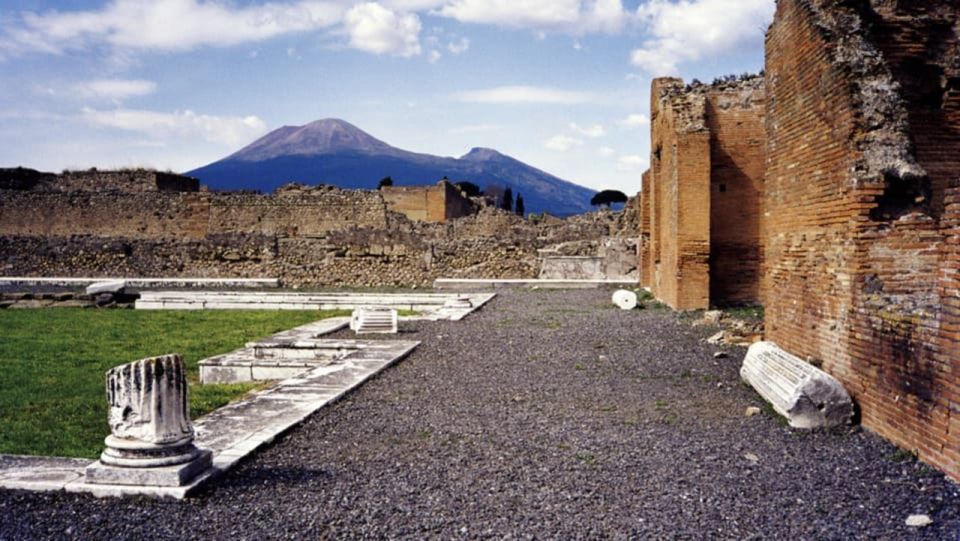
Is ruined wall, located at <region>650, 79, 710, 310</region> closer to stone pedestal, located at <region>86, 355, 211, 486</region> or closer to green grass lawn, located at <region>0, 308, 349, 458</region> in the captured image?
green grass lawn, located at <region>0, 308, 349, 458</region>

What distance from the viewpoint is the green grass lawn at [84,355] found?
5973 millimetres

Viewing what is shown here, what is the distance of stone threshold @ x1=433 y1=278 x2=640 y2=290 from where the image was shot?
2119cm

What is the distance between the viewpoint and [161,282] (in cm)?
2486

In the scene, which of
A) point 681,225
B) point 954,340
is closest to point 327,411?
point 954,340

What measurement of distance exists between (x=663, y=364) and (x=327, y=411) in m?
3.98

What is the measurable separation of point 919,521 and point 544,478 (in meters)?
1.95

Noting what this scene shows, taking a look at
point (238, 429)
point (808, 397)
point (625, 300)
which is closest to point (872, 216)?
point (808, 397)

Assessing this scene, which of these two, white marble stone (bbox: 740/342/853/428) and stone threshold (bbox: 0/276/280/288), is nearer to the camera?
white marble stone (bbox: 740/342/853/428)

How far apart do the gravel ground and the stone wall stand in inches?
274

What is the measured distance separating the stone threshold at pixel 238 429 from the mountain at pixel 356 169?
93742 millimetres

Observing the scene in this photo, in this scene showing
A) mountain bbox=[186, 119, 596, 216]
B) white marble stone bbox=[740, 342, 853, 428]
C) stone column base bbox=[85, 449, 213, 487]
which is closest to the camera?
stone column base bbox=[85, 449, 213, 487]

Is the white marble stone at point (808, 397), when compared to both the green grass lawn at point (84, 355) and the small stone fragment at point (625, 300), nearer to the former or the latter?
the green grass lawn at point (84, 355)

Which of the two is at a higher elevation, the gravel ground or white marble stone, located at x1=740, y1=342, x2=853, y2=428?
white marble stone, located at x1=740, y1=342, x2=853, y2=428

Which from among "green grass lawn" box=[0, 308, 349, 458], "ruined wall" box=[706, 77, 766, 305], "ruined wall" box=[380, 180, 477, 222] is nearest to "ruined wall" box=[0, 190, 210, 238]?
"ruined wall" box=[380, 180, 477, 222]
